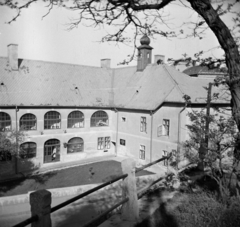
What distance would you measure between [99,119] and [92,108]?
4.97ft

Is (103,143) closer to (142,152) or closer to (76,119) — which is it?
(76,119)

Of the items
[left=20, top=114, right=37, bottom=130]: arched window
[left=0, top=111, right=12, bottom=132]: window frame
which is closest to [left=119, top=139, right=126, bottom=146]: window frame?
[left=20, top=114, right=37, bottom=130]: arched window

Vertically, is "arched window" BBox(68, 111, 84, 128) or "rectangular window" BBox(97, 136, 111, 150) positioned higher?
"arched window" BBox(68, 111, 84, 128)

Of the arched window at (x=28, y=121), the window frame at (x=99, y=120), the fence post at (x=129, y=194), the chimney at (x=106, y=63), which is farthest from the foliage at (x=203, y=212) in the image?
the chimney at (x=106, y=63)

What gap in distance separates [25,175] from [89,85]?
36.2 feet

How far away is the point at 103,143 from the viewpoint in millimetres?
27438

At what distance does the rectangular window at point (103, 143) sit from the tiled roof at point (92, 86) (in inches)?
137

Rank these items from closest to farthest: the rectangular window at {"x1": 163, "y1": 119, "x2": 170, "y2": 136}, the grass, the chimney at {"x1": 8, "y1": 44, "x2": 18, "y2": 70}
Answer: the grass
the rectangular window at {"x1": 163, "y1": 119, "x2": 170, "y2": 136}
the chimney at {"x1": 8, "y1": 44, "x2": 18, "y2": 70}

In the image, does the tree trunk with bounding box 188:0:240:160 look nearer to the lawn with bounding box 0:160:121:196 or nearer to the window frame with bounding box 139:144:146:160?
the lawn with bounding box 0:160:121:196

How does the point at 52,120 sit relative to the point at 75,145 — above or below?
above

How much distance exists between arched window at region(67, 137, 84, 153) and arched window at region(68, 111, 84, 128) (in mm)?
1287

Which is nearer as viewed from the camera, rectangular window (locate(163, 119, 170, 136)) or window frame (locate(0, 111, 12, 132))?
window frame (locate(0, 111, 12, 132))

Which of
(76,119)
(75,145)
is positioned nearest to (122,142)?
(75,145)

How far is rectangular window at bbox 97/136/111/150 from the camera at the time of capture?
27203 millimetres
